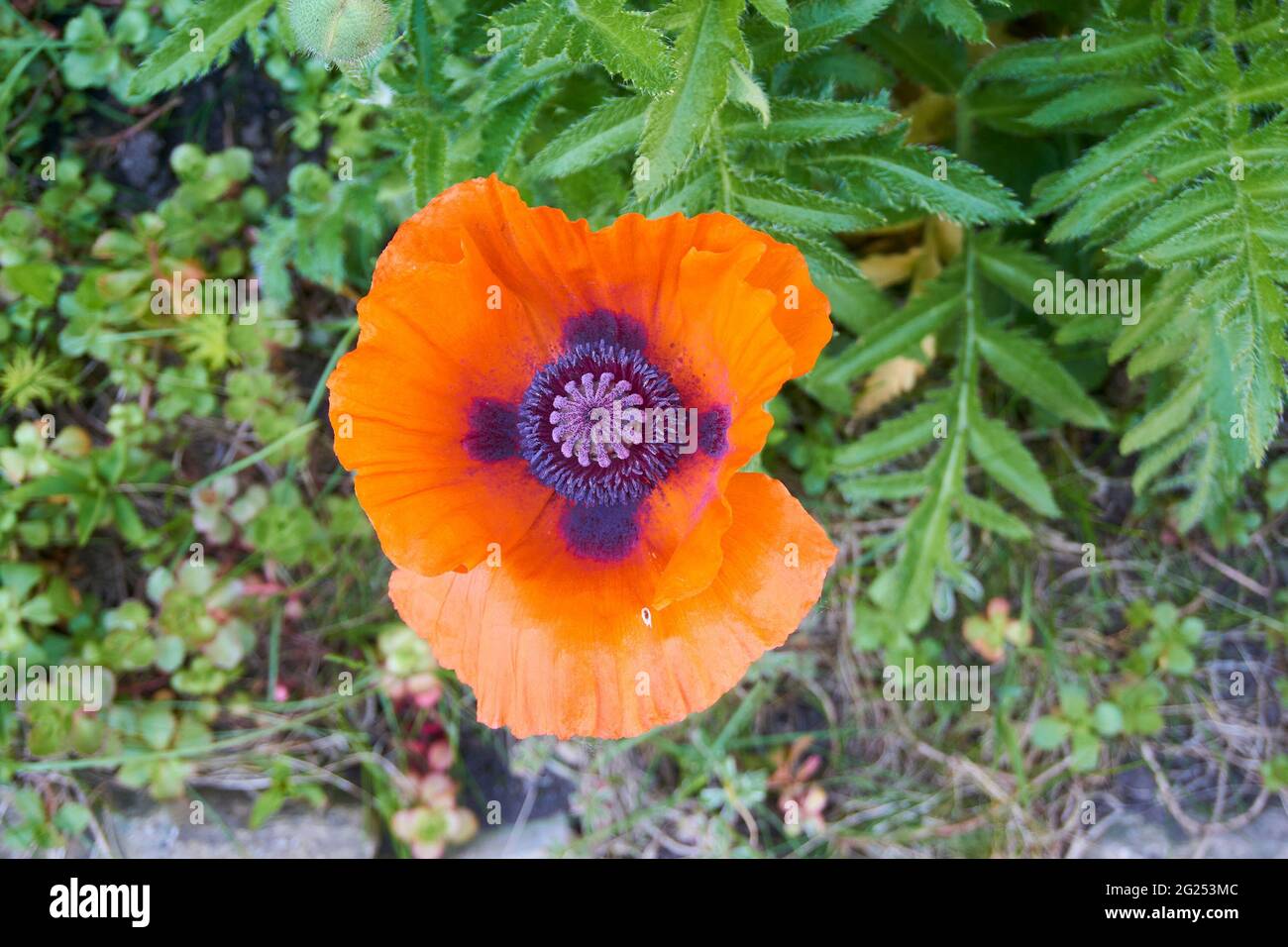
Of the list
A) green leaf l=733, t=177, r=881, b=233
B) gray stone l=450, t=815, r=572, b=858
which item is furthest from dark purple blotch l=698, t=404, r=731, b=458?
gray stone l=450, t=815, r=572, b=858

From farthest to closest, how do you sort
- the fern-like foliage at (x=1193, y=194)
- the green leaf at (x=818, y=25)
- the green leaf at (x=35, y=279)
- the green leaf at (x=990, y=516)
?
1. the green leaf at (x=35, y=279)
2. the green leaf at (x=990, y=516)
3. the green leaf at (x=818, y=25)
4. the fern-like foliage at (x=1193, y=194)

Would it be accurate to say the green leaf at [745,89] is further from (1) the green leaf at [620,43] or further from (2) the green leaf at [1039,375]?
(2) the green leaf at [1039,375]

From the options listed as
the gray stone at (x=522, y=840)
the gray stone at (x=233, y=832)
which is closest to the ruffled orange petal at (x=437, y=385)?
the gray stone at (x=522, y=840)

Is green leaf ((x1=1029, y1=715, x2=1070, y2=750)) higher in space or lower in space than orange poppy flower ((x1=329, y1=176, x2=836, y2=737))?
lower

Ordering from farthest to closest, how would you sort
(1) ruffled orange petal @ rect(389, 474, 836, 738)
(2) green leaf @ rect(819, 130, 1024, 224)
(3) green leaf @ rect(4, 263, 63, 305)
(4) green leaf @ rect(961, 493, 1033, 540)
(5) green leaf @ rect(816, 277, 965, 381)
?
(3) green leaf @ rect(4, 263, 63, 305) < (4) green leaf @ rect(961, 493, 1033, 540) < (5) green leaf @ rect(816, 277, 965, 381) < (2) green leaf @ rect(819, 130, 1024, 224) < (1) ruffled orange petal @ rect(389, 474, 836, 738)

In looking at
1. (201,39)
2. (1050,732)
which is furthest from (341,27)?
(1050,732)

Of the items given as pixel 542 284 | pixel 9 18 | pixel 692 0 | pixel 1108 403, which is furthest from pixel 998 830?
pixel 9 18

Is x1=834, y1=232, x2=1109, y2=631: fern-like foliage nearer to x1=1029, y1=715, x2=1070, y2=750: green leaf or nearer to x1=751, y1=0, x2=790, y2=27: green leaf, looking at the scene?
x1=1029, y1=715, x2=1070, y2=750: green leaf
